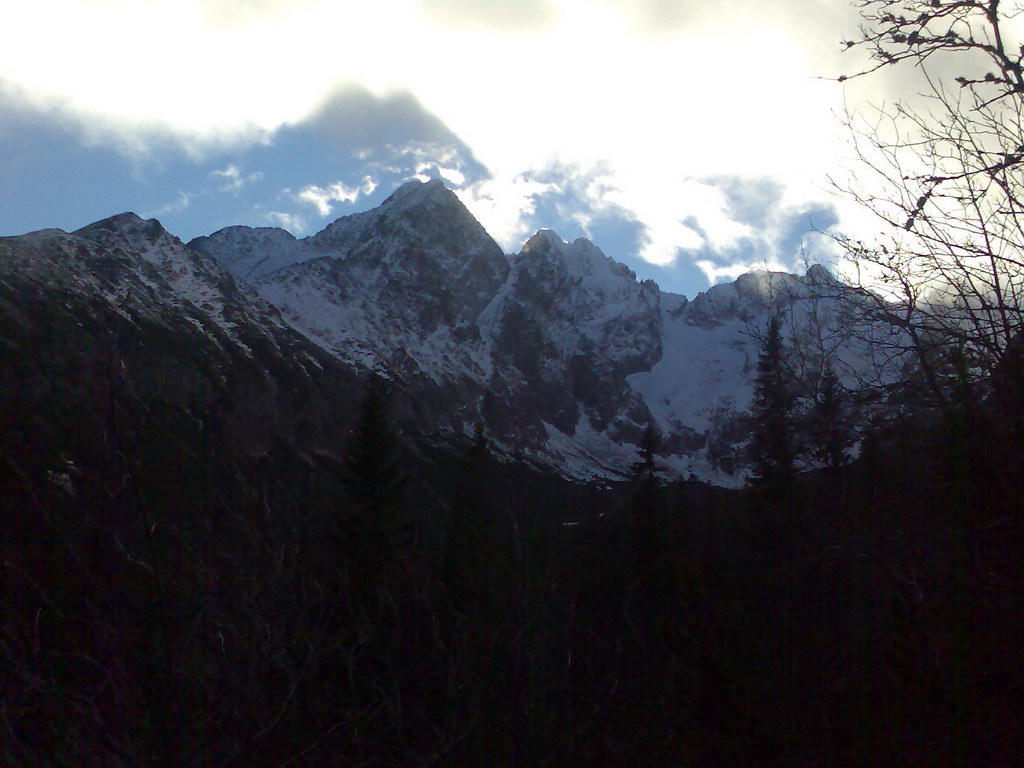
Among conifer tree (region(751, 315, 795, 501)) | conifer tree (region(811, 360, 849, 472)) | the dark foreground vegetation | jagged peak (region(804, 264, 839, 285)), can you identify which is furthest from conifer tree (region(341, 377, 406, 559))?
jagged peak (region(804, 264, 839, 285))

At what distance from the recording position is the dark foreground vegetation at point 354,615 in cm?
533

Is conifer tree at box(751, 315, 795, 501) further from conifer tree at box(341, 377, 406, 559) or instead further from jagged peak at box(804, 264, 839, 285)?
conifer tree at box(341, 377, 406, 559)

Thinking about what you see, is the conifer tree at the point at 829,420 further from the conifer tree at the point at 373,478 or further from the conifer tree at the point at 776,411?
the conifer tree at the point at 373,478

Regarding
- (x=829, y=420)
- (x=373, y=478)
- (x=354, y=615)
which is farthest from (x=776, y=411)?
(x=373, y=478)

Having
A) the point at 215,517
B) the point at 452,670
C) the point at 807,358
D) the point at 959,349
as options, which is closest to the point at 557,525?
the point at 452,670

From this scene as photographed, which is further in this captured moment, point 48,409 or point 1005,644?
point 1005,644

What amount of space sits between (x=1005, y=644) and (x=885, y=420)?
2499mm

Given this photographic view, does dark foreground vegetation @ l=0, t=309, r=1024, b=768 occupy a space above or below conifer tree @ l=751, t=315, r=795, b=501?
below

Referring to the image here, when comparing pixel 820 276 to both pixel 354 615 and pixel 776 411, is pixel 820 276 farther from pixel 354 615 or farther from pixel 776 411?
pixel 354 615

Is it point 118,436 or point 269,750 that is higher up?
point 118,436

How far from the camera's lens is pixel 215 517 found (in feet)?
19.3

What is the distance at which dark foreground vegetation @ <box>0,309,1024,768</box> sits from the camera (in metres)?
5.33

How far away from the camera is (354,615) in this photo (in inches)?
281

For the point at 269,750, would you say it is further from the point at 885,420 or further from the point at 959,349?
the point at 959,349
